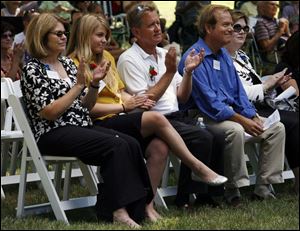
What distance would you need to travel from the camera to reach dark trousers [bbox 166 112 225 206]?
22.3ft

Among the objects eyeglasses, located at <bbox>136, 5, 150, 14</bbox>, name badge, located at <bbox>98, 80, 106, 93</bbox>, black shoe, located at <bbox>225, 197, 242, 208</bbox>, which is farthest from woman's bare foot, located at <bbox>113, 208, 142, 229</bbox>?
eyeglasses, located at <bbox>136, 5, 150, 14</bbox>

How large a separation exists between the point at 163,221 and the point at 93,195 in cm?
87

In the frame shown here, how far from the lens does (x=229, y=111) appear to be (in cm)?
721

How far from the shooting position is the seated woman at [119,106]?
21.3ft

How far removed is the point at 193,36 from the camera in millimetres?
14438

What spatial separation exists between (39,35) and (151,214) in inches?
58.9

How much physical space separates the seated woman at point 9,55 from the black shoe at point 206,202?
2.51 m

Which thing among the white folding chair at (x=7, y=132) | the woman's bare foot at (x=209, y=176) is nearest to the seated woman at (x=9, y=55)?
the white folding chair at (x=7, y=132)

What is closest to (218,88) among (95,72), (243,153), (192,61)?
(192,61)

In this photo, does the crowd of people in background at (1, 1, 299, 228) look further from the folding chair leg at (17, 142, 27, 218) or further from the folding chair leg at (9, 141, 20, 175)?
the folding chair leg at (9, 141, 20, 175)

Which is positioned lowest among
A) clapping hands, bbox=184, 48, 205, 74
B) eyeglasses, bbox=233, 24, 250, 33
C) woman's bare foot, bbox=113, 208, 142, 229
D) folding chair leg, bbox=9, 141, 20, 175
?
folding chair leg, bbox=9, 141, 20, 175

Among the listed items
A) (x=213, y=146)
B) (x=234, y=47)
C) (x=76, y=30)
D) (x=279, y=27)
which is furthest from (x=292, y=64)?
(x=279, y=27)

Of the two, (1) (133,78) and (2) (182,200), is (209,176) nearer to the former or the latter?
(2) (182,200)

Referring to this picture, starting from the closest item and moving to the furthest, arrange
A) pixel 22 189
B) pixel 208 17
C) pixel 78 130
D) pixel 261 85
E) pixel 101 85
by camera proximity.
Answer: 1. pixel 78 130
2. pixel 22 189
3. pixel 101 85
4. pixel 208 17
5. pixel 261 85
